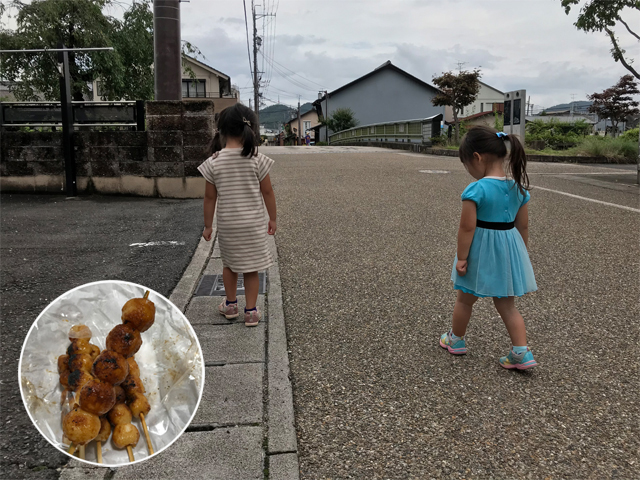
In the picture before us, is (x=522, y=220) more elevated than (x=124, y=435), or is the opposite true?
(x=522, y=220)

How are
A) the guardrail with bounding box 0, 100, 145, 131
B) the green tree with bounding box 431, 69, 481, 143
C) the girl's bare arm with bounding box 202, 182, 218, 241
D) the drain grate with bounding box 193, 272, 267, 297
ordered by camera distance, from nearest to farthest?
the girl's bare arm with bounding box 202, 182, 218, 241, the drain grate with bounding box 193, 272, 267, 297, the guardrail with bounding box 0, 100, 145, 131, the green tree with bounding box 431, 69, 481, 143

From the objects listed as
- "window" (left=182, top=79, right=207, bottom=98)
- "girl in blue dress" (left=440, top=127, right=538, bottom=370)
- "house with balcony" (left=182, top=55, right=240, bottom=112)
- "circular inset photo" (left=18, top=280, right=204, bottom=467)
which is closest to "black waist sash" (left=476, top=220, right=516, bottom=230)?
"girl in blue dress" (left=440, top=127, right=538, bottom=370)

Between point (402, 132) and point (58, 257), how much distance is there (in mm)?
21647

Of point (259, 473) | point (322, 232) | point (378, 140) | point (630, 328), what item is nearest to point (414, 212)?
point (322, 232)

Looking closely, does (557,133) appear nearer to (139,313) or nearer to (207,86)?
(139,313)

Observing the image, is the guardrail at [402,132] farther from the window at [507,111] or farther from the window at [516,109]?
the window at [516,109]

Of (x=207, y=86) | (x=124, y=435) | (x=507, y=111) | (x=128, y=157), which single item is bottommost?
(x=124, y=435)

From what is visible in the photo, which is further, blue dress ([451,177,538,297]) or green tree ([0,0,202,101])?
green tree ([0,0,202,101])

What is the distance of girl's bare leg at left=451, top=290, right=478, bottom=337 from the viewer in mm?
3020

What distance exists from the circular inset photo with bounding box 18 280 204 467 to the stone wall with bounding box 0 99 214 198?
6.72m

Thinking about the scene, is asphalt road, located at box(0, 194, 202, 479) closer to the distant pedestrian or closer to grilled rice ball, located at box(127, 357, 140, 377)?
the distant pedestrian

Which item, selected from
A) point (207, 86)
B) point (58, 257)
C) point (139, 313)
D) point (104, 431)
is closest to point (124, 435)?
point (104, 431)

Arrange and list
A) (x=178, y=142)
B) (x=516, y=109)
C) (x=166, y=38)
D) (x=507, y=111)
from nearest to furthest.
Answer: (x=166, y=38) < (x=178, y=142) < (x=516, y=109) < (x=507, y=111)

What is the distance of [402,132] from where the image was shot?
2506cm
